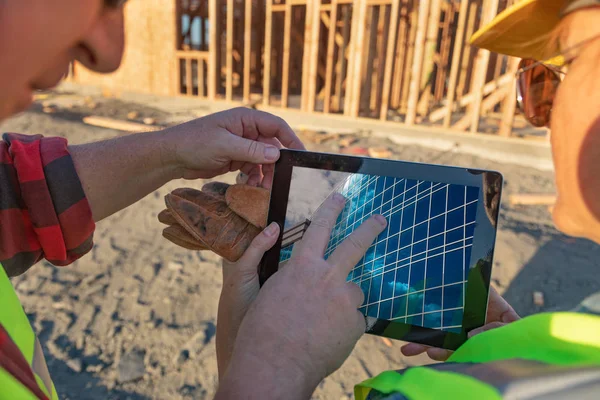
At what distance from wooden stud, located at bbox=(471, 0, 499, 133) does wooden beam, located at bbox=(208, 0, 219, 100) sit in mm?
4914

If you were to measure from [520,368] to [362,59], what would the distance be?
7.15m

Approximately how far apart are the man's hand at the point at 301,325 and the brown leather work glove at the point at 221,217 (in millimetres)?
322

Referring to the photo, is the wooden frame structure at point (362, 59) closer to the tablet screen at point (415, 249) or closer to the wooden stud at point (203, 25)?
the wooden stud at point (203, 25)

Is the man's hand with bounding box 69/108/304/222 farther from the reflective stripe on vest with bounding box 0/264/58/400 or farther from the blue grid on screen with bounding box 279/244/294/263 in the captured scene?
the reflective stripe on vest with bounding box 0/264/58/400

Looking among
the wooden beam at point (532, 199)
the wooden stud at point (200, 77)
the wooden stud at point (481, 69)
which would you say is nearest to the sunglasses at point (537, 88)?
the wooden beam at point (532, 199)

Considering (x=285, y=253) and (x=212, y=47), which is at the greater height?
(x=212, y=47)

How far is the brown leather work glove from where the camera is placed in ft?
4.81

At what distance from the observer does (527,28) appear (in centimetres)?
146

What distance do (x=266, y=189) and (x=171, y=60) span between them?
8.70 m

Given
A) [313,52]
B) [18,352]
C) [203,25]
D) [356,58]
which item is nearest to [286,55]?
[313,52]

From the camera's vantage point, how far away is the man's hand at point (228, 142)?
A: 1.64 meters

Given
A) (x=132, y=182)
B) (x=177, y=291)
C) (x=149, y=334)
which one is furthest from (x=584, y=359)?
(x=177, y=291)

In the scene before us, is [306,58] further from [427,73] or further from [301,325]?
[301,325]

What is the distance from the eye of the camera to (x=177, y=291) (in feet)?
11.3
